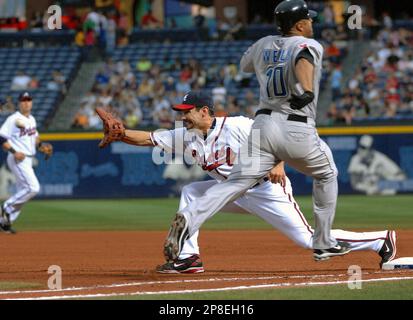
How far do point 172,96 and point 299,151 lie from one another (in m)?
18.4

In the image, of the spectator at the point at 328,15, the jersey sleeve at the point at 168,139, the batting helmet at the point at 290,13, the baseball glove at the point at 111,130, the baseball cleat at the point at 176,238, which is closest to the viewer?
the baseball cleat at the point at 176,238

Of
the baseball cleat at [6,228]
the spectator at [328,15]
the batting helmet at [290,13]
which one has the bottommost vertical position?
the baseball cleat at [6,228]

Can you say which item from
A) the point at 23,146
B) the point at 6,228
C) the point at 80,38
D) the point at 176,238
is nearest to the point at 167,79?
the point at 80,38

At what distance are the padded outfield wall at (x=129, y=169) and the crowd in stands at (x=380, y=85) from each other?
2.09 ft

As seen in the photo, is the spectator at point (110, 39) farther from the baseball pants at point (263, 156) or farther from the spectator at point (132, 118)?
the baseball pants at point (263, 156)

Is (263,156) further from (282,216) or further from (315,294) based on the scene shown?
(315,294)

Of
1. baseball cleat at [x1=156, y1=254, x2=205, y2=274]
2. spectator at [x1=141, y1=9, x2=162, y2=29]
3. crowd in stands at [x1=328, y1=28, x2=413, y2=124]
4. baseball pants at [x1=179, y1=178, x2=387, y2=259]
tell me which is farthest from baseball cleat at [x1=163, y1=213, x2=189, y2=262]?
spectator at [x1=141, y1=9, x2=162, y2=29]

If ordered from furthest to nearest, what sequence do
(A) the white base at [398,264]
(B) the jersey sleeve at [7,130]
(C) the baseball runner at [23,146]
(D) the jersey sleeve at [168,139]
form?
(B) the jersey sleeve at [7,130], (C) the baseball runner at [23,146], (D) the jersey sleeve at [168,139], (A) the white base at [398,264]

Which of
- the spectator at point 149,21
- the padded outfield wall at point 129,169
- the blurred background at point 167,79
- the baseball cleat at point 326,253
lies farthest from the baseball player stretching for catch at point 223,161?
the spectator at point 149,21

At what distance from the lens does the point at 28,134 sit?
14.9m

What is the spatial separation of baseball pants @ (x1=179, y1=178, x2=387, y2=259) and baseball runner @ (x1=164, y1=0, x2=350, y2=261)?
0.76 meters

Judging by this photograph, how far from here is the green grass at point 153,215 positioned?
15215mm

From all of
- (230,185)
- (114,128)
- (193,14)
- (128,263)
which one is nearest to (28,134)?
(128,263)

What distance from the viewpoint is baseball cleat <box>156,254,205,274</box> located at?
827cm
